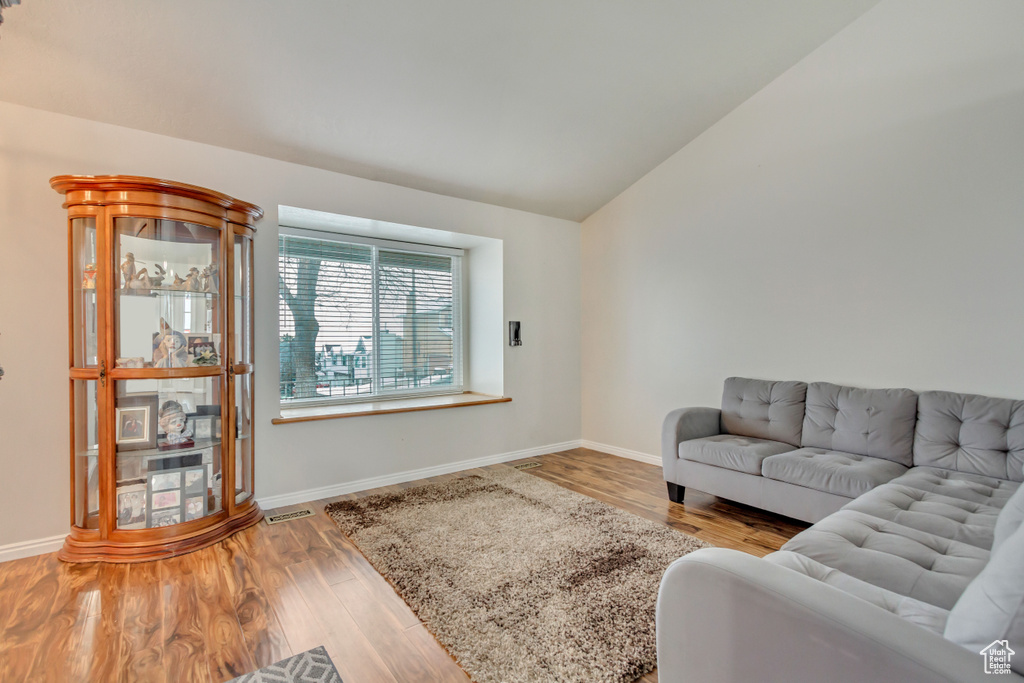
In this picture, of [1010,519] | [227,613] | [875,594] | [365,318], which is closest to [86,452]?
[227,613]

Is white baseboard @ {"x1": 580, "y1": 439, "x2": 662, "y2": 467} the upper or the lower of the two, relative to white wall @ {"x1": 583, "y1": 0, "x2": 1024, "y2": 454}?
lower

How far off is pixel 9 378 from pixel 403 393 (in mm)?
2684

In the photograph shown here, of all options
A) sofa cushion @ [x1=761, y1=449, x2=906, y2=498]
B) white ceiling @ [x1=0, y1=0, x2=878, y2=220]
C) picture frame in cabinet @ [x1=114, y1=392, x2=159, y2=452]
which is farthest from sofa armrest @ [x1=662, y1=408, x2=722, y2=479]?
picture frame in cabinet @ [x1=114, y1=392, x2=159, y2=452]

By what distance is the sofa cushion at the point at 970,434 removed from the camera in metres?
2.42

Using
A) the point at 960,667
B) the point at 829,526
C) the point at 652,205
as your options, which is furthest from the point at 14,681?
the point at 652,205

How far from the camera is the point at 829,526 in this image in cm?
177

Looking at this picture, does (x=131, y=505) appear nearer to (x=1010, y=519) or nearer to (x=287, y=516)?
(x=287, y=516)

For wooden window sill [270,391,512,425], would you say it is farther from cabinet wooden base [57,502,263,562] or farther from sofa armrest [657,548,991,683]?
sofa armrest [657,548,991,683]

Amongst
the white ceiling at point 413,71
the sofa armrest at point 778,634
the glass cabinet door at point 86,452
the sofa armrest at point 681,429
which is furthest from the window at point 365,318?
the sofa armrest at point 778,634

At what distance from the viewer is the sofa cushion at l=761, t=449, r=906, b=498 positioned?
2.48 meters

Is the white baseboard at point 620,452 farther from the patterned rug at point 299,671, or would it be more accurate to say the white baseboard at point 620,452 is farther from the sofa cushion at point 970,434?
the patterned rug at point 299,671

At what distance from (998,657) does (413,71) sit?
3.25 meters

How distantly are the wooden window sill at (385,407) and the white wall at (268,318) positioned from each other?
72 millimetres

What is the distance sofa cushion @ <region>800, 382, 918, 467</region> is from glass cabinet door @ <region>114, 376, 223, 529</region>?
378cm
